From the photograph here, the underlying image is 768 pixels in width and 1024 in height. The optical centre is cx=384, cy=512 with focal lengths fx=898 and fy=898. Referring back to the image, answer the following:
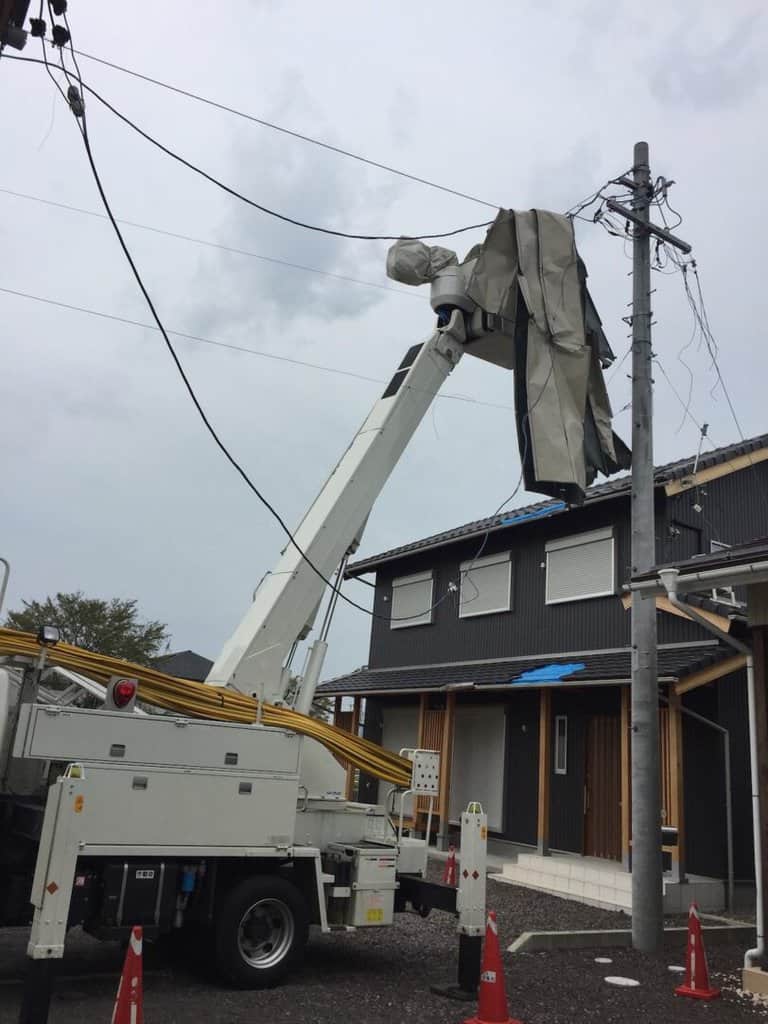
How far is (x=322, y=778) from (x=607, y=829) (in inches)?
336

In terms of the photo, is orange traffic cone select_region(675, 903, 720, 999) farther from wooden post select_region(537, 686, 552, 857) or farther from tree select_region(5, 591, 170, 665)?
tree select_region(5, 591, 170, 665)

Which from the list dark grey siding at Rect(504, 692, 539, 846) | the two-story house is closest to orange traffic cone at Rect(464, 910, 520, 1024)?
the two-story house

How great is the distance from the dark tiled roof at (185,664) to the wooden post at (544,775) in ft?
68.4

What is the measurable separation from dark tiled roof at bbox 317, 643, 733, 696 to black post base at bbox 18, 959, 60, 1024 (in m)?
9.25

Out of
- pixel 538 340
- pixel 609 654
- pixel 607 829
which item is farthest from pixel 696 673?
pixel 538 340

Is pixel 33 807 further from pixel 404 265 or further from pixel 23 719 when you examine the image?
pixel 404 265

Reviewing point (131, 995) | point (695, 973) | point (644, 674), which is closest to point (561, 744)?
point (644, 674)

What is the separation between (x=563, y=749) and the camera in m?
16.2

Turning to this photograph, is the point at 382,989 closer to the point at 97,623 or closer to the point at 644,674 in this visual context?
the point at 644,674

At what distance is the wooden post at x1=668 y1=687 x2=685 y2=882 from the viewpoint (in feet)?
40.6

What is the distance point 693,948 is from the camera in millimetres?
7879

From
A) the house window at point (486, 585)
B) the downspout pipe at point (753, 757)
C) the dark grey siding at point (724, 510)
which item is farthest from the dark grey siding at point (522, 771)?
the downspout pipe at point (753, 757)

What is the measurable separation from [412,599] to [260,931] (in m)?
14.9

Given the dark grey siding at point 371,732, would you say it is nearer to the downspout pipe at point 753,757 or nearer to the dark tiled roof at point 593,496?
the dark tiled roof at point 593,496
